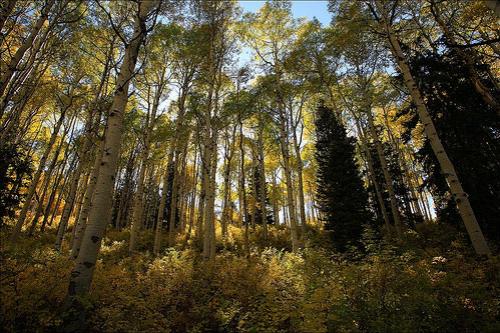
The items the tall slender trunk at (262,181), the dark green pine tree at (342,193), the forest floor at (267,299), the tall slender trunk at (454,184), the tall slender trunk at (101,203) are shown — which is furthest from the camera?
the tall slender trunk at (262,181)

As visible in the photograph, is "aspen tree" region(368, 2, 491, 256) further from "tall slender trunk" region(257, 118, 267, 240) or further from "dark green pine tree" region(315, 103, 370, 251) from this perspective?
"tall slender trunk" region(257, 118, 267, 240)

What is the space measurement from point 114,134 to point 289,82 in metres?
13.4

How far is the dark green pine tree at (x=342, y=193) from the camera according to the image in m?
15.3

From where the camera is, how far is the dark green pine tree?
15.3 m

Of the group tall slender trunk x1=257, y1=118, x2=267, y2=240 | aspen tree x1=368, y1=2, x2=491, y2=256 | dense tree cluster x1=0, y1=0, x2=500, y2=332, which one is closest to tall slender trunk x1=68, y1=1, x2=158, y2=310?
dense tree cluster x1=0, y1=0, x2=500, y2=332

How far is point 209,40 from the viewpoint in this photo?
13688 mm

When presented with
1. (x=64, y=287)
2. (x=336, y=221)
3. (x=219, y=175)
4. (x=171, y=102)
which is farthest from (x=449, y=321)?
(x=219, y=175)

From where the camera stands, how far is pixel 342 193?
55.0ft

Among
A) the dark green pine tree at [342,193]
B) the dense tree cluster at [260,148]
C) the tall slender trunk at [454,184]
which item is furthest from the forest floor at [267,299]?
the dark green pine tree at [342,193]

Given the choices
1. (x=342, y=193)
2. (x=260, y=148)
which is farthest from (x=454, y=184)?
(x=260, y=148)

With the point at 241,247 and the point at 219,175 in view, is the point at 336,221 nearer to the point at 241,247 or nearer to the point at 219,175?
the point at 241,247

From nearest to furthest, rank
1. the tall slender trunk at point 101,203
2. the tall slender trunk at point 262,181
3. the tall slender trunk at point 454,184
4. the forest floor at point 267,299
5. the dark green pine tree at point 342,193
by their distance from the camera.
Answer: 1. the forest floor at point 267,299
2. the tall slender trunk at point 101,203
3. the tall slender trunk at point 454,184
4. the dark green pine tree at point 342,193
5. the tall slender trunk at point 262,181

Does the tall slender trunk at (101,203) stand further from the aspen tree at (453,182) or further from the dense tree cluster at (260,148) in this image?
the aspen tree at (453,182)

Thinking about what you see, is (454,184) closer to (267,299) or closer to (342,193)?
(267,299)
